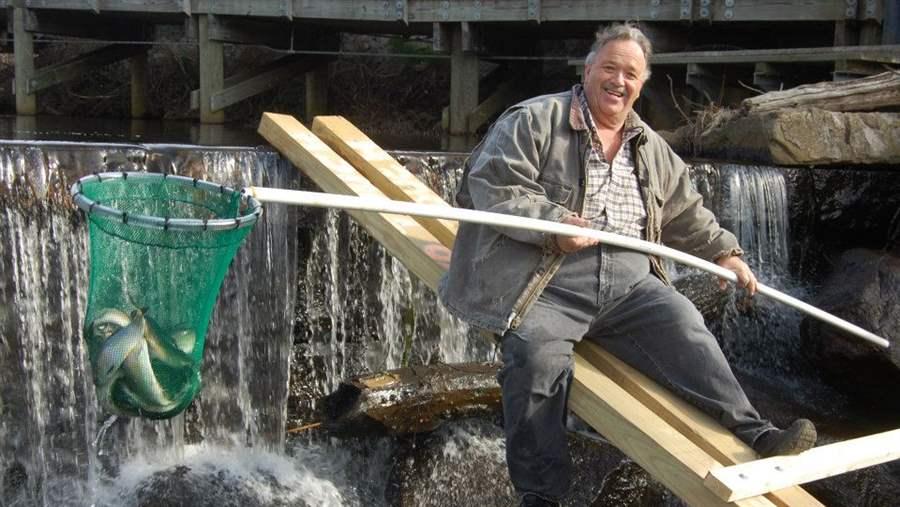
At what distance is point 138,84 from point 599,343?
511 inches

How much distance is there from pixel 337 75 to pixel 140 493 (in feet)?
37.8

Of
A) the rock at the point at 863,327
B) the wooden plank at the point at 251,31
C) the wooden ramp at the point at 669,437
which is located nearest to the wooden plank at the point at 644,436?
the wooden ramp at the point at 669,437

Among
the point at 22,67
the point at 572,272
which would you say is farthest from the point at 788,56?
the point at 22,67

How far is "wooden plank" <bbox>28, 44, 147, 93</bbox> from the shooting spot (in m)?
14.1

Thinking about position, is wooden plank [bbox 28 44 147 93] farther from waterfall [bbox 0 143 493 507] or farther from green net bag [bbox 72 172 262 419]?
green net bag [bbox 72 172 262 419]

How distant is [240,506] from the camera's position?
5070 mm

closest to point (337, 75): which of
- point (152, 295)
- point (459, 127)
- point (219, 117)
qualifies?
point (219, 117)

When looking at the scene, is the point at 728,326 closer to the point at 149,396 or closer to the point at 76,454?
the point at 76,454

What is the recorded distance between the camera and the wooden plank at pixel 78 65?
46.4 feet

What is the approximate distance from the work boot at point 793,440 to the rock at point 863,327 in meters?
2.84

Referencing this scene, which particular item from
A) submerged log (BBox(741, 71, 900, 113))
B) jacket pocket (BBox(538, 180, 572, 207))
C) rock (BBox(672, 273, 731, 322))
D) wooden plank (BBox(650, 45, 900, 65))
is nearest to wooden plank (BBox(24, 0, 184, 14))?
wooden plank (BBox(650, 45, 900, 65))

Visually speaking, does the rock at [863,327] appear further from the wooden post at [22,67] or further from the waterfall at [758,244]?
the wooden post at [22,67]

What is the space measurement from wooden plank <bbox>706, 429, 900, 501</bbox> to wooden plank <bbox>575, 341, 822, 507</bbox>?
84mm

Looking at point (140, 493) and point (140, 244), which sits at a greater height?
point (140, 244)
